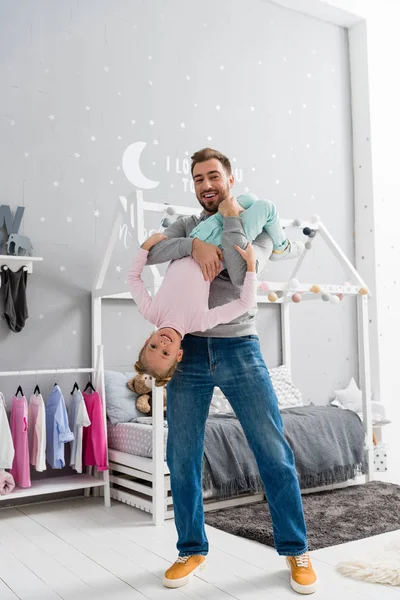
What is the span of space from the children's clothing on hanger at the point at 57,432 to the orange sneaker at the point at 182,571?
1.15m

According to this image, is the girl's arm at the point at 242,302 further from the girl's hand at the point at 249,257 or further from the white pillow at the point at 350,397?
the white pillow at the point at 350,397

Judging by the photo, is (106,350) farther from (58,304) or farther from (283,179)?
(283,179)

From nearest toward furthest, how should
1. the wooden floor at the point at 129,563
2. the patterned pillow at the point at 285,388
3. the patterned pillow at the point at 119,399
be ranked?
the wooden floor at the point at 129,563
the patterned pillow at the point at 119,399
the patterned pillow at the point at 285,388

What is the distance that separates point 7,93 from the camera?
328cm

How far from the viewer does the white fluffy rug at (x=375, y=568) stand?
201 centimetres

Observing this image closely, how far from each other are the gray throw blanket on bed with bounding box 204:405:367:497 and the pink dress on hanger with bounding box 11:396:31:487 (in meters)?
0.84

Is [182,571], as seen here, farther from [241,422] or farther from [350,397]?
[350,397]

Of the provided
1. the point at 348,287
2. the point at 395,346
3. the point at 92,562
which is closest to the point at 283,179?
the point at 348,287

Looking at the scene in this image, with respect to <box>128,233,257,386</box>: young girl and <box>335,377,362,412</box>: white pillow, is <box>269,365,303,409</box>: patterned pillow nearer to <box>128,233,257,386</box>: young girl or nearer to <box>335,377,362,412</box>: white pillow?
<box>335,377,362,412</box>: white pillow

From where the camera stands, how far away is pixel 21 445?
293 centimetres

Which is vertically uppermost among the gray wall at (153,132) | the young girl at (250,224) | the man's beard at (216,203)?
the gray wall at (153,132)

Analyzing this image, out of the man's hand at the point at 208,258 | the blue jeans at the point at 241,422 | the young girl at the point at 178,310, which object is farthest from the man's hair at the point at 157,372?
the man's hand at the point at 208,258

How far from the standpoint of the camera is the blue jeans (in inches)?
75.7

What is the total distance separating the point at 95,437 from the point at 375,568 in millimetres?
1520
